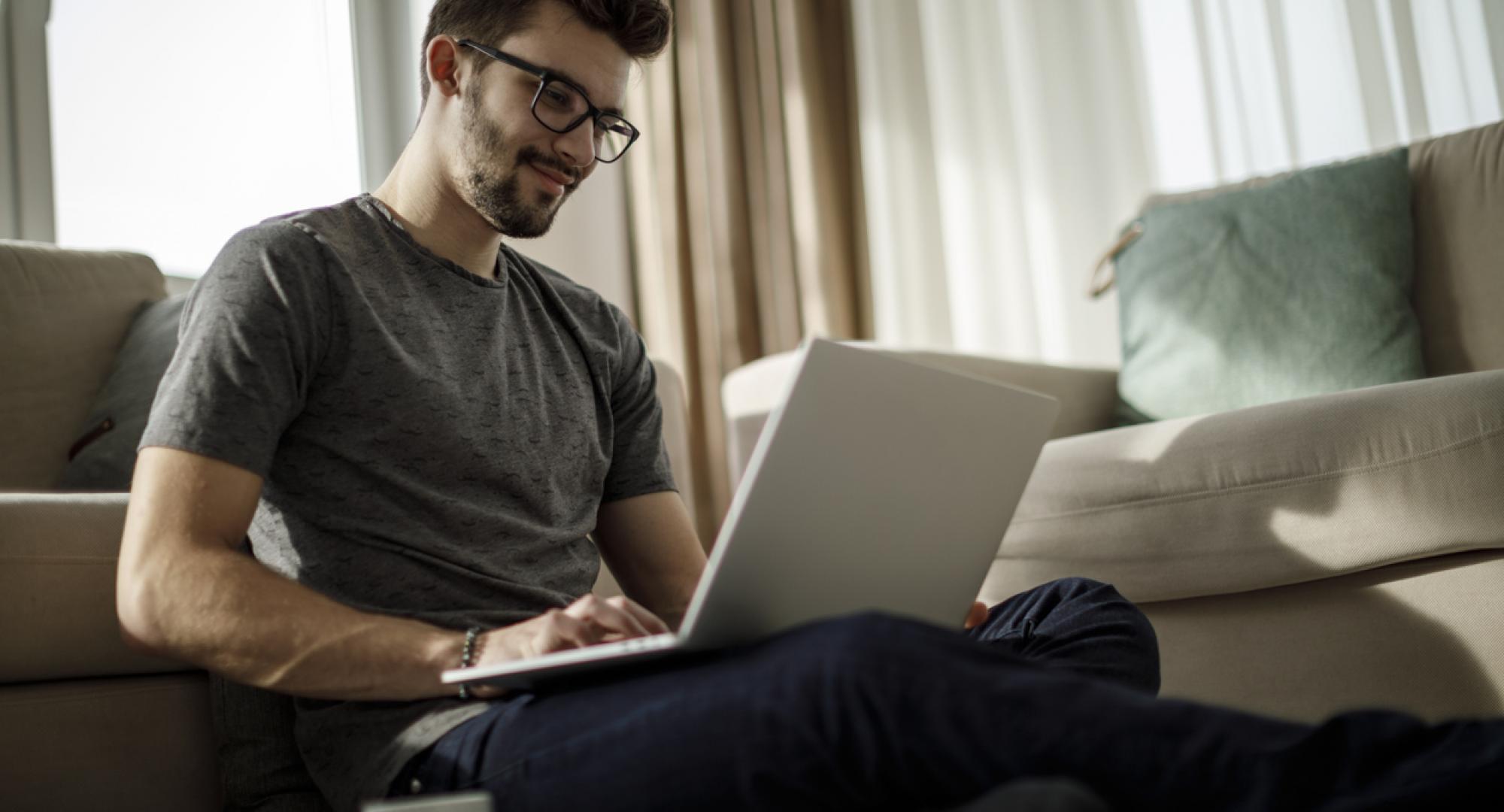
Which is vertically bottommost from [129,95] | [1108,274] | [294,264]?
[294,264]

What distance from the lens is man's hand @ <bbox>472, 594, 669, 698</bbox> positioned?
0.82m

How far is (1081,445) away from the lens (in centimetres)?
157

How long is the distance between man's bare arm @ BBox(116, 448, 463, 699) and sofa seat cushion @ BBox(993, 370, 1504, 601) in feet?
3.04

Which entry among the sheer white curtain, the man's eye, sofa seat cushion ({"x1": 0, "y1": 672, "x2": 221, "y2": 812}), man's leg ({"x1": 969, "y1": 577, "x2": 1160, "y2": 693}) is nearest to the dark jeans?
man's leg ({"x1": 969, "y1": 577, "x2": 1160, "y2": 693})

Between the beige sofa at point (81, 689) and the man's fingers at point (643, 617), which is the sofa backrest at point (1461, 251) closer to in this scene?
the man's fingers at point (643, 617)

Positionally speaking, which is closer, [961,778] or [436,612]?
[961,778]

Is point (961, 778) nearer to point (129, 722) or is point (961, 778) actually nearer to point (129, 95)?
point (129, 722)

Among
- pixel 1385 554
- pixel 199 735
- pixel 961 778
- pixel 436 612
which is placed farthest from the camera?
pixel 1385 554

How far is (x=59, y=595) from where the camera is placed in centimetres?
106

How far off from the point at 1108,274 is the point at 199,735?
88.6 inches

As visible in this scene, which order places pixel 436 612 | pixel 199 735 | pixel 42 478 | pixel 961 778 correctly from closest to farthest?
pixel 961 778, pixel 436 612, pixel 199 735, pixel 42 478

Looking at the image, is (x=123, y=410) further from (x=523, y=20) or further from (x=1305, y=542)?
(x=1305, y=542)

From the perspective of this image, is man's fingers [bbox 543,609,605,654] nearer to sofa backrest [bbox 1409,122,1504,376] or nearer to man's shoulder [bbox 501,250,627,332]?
man's shoulder [bbox 501,250,627,332]

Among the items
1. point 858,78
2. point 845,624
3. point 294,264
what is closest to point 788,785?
point 845,624
